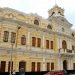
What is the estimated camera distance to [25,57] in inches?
1043

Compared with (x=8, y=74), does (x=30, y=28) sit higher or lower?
higher

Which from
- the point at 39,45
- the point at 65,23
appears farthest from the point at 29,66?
the point at 65,23

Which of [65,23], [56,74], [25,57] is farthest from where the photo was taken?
[65,23]

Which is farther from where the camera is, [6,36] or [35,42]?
[35,42]

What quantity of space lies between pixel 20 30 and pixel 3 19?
11.1 ft

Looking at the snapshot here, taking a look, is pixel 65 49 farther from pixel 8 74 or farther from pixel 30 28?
pixel 8 74

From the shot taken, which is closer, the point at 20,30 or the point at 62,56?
the point at 20,30

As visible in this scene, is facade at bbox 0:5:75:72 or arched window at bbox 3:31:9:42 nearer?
arched window at bbox 3:31:9:42

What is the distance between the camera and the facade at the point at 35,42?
24.8m

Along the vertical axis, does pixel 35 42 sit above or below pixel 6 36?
below

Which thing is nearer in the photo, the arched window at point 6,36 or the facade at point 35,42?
the arched window at point 6,36

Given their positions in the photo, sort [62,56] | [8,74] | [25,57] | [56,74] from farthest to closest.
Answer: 1. [62,56]
2. [25,57]
3. [8,74]
4. [56,74]

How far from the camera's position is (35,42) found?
93.5 ft

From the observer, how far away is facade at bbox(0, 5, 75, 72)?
81.2 feet
